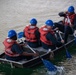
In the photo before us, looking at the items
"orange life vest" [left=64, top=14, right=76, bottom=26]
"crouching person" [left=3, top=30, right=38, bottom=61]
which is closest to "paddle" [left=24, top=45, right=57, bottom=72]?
"crouching person" [left=3, top=30, right=38, bottom=61]

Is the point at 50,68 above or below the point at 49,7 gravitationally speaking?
below

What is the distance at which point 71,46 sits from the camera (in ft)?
45.1

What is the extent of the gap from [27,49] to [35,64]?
1.16 metres

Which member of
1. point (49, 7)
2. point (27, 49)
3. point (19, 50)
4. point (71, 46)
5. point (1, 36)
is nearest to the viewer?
point (19, 50)

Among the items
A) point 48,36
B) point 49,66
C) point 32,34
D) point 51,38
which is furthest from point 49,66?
point 32,34

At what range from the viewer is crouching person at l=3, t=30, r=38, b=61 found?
10.9 metres

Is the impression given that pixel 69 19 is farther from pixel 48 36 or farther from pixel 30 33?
pixel 30 33

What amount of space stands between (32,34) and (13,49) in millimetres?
1577

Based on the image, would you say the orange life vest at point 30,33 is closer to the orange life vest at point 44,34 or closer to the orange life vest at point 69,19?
the orange life vest at point 44,34

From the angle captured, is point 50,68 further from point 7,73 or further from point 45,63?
point 7,73

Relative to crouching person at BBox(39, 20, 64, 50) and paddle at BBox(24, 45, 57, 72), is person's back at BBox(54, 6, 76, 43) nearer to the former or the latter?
crouching person at BBox(39, 20, 64, 50)

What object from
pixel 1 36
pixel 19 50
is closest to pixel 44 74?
pixel 19 50

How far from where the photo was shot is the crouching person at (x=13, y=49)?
430 inches

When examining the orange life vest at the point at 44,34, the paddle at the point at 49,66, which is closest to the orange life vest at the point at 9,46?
the paddle at the point at 49,66
